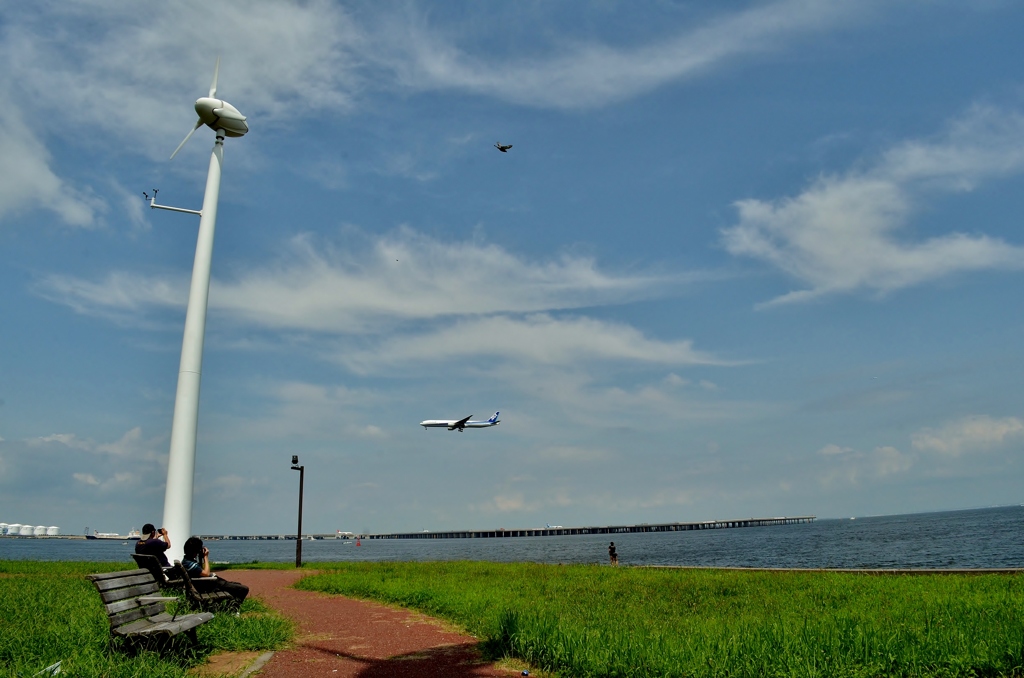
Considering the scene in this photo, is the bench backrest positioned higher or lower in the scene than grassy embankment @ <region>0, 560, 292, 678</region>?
higher

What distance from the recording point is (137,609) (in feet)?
28.5

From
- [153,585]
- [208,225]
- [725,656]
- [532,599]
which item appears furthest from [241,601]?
[208,225]

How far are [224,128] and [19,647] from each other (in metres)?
16.6

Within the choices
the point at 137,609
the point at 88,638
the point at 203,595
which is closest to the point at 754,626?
the point at 137,609

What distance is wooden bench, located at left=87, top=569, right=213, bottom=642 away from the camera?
7988 millimetres

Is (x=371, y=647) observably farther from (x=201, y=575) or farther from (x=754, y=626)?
(x=754, y=626)

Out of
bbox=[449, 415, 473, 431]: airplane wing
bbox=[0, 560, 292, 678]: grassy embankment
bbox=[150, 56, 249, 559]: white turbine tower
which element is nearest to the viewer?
bbox=[0, 560, 292, 678]: grassy embankment

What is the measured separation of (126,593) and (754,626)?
27.7ft

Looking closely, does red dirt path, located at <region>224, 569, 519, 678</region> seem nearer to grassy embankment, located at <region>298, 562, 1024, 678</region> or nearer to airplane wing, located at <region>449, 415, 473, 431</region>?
grassy embankment, located at <region>298, 562, 1024, 678</region>

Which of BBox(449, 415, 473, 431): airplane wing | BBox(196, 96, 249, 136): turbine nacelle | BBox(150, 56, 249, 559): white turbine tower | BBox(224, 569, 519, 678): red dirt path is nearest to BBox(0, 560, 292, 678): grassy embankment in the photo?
BBox(224, 569, 519, 678): red dirt path

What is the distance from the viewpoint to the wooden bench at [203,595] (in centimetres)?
1073

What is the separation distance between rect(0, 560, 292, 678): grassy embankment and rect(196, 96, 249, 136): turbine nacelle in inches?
541

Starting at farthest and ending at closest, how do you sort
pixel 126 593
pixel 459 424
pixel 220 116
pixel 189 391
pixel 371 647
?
pixel 459 424, pixel 220 116, pixel 189 391, pixel 371 647, pixel 126 593

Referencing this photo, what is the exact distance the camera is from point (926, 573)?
73.0 ft
